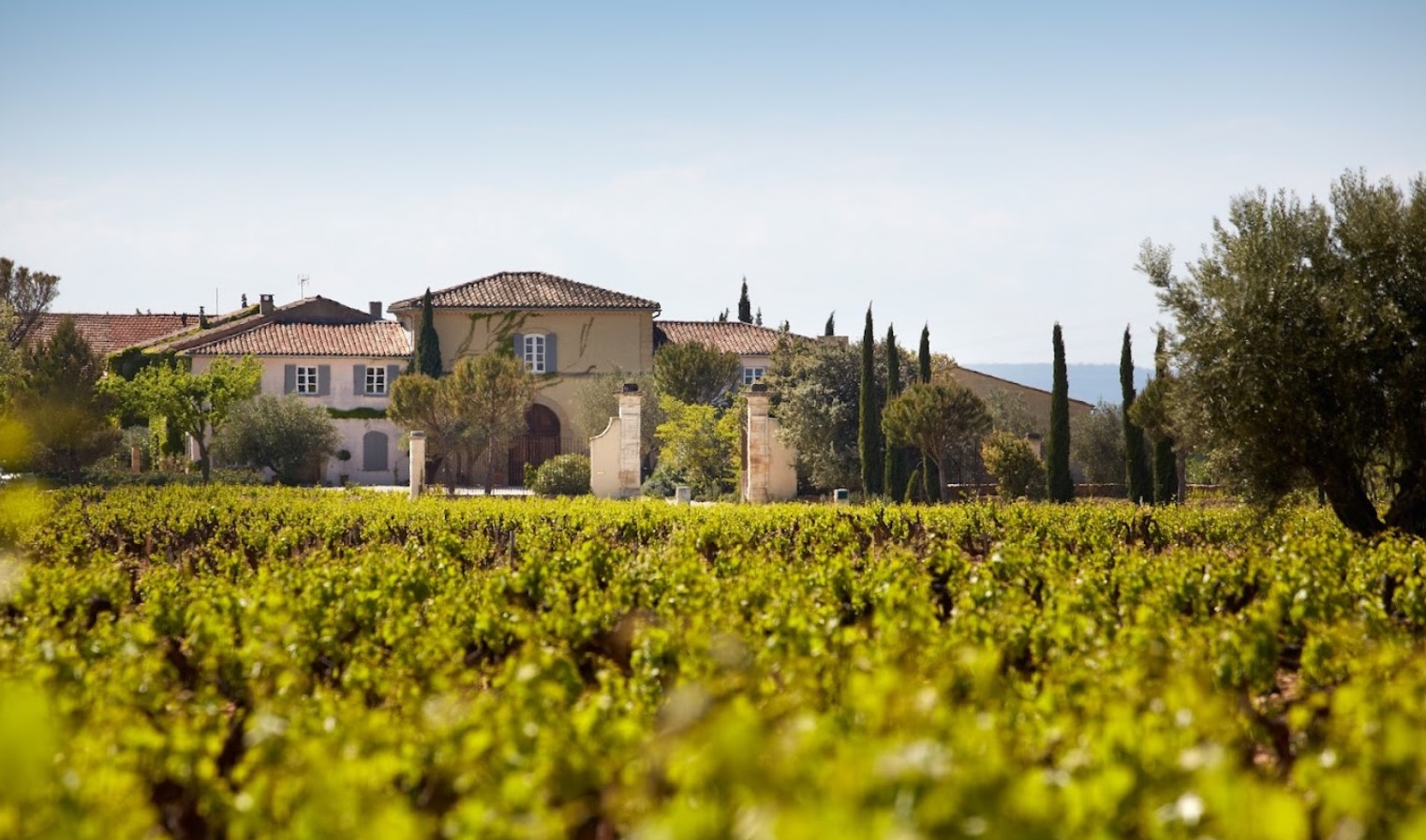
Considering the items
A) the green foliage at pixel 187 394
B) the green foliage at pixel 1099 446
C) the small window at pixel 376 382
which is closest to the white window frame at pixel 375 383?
the small window at pixel 376 382

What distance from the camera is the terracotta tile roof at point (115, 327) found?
2014 inches

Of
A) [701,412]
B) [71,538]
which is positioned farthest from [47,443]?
[71,538]

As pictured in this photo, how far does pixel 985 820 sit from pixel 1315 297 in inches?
546

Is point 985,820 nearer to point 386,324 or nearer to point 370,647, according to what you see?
point 370,647

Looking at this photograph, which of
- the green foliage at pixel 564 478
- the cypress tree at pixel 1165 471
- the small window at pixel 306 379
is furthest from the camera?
the small window at pixel 306 379

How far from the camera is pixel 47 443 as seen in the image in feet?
122

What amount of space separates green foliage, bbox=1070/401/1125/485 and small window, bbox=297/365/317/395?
899 inches

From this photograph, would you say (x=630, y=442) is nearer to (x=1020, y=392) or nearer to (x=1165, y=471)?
(x=1165, y=471)

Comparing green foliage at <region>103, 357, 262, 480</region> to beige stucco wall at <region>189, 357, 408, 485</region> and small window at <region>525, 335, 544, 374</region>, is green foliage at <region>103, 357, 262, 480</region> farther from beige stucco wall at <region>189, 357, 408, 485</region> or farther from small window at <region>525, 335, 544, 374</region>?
small window at <region>525, 335, 544, 374</region>

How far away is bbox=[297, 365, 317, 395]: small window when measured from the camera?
146ft

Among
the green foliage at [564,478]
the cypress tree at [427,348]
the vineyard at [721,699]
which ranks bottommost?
the vineyard at [721,699]

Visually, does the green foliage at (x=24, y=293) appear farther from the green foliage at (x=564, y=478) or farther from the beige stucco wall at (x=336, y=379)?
the green foliage at (x=564, y=478)

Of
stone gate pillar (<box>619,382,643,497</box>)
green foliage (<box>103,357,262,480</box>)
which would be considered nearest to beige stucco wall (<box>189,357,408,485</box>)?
green foliage (<box>103,357,262,480</box>)

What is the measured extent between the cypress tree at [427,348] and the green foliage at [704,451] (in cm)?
969
